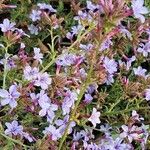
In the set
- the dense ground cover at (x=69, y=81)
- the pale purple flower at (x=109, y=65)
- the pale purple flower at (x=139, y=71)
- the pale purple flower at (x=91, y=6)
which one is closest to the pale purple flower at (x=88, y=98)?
the dense ground cover at (x=69, y=81)

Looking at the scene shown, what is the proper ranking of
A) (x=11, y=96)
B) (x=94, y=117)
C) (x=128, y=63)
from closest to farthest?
(x=11, y=96) → (x=94, y=117) → (x=128, y=63)

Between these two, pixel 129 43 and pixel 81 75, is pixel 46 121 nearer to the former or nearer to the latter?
pixel 81 75

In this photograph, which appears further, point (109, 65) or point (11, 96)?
point (109, 65)

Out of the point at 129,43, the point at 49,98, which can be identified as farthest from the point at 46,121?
the point at 129,43

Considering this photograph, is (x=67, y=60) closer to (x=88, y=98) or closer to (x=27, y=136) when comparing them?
(x=88, y=98)

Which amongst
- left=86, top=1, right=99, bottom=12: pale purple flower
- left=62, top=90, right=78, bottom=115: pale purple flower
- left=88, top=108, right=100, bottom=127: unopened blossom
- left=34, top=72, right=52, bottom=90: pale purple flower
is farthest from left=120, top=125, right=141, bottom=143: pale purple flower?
left=86, top=1, right=99, bottom=12: pale purple flower

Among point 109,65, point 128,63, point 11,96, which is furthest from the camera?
point 128,63

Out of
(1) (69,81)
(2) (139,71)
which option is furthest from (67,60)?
(2) (139,71)

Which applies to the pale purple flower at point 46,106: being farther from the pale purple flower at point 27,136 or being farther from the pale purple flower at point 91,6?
the pale purple flower at point 91,6
